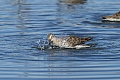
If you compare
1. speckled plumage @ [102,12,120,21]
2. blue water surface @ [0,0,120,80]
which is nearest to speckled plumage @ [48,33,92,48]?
blue water surface @ [0,0,120,80]

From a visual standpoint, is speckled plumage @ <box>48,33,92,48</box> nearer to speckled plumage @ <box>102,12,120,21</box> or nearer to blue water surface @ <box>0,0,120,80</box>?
blue water surface @ <box>0,0,120,80</box>

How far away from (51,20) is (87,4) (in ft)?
19.5

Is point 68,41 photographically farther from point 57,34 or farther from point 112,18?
point 112,18

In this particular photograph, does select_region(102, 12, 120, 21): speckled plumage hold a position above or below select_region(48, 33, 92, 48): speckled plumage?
above

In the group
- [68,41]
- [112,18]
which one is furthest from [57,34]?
[112,18]

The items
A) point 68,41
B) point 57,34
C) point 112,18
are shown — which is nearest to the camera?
point 68,41

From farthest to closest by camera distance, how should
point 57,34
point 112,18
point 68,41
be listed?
1. point 112,18
2. point 57,34
3. point 68,41

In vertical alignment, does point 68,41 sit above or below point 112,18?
below

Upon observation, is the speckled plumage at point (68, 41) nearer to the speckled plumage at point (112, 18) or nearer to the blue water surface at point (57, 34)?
the blue water surface at point (57, 34)

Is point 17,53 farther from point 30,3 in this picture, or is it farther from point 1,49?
point 30,3

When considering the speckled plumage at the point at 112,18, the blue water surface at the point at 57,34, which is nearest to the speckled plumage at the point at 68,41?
the blue water surface at the point at 57,34

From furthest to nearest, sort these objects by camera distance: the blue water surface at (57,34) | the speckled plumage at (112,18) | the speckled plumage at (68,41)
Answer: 1. the speckled plumage at (112,18)
2. the speckled plumage at (68,41)
3. the blue water surface at (57,34)

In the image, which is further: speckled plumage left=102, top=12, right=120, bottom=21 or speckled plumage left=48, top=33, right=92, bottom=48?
speckled plumage left=102, top=12, right=120, bottom=21

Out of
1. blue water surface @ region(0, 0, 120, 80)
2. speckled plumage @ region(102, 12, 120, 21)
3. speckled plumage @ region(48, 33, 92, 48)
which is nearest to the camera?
blue water surface @ region(0, 0, 120, 80)
